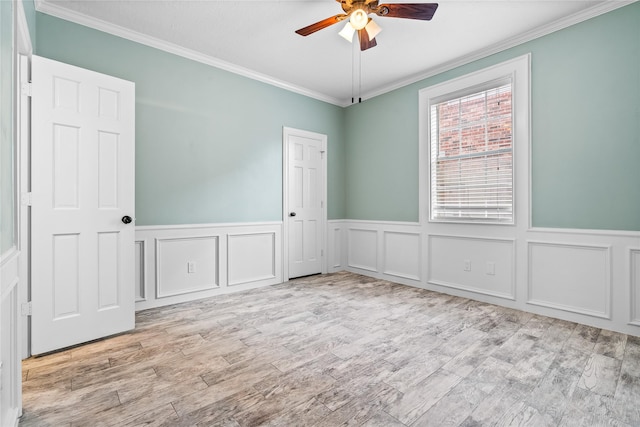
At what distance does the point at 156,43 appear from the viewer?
3283 millimetres

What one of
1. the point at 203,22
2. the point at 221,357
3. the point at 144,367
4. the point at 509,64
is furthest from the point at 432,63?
the point at 144,367

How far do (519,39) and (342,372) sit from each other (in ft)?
12.1

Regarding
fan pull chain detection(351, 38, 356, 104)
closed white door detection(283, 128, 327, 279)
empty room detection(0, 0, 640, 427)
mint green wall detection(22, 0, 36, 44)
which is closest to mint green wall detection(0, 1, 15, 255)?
empty room detection(0, 0, 640, 427)

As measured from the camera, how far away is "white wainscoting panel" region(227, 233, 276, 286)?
12.9ft

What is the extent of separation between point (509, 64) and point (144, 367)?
438cm

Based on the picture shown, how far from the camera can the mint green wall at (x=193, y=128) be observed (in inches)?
118

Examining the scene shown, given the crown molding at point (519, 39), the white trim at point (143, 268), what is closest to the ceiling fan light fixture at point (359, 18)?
the crown molding at point (519, 39)

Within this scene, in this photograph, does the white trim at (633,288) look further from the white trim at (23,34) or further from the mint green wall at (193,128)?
the white trim at (23,34)

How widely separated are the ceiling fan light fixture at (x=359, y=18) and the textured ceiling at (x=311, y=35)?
1.36 feet

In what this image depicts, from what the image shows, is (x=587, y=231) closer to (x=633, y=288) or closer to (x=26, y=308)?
(x=633, y=288)

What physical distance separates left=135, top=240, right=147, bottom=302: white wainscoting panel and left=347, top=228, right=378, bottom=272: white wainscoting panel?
3.07 m

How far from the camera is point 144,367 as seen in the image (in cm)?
210

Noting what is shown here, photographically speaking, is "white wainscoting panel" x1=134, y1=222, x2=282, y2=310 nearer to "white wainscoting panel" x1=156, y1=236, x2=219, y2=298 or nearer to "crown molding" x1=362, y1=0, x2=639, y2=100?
"white wainscoting panel" x1=156, y1=236, x2=219, y2=298

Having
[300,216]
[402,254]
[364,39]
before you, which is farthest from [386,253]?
[364,39]
